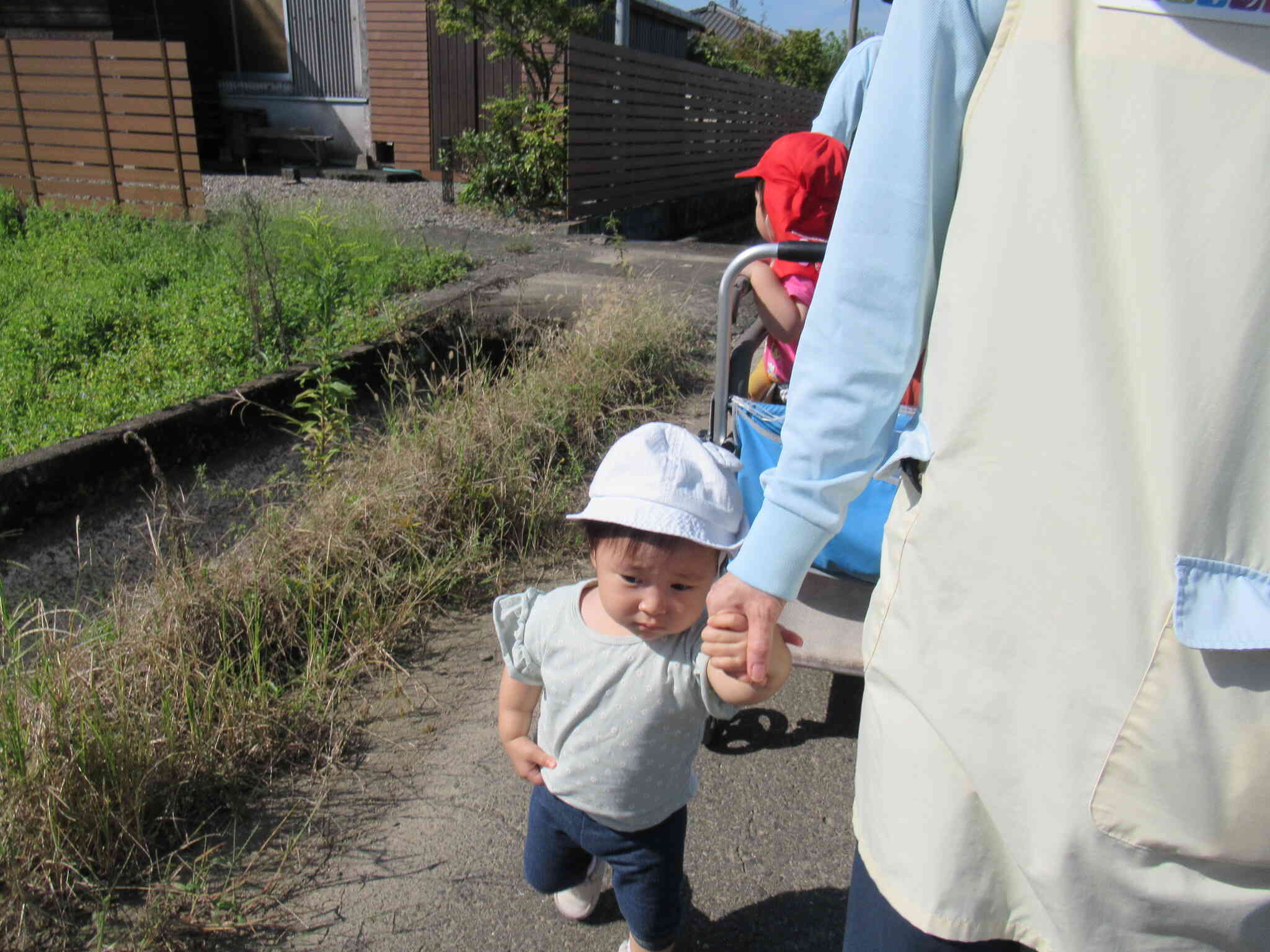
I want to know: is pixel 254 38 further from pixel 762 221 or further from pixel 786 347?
pixel 786 347

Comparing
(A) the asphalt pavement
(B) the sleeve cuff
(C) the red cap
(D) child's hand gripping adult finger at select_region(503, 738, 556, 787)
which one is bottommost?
(A) the asphalt pavement

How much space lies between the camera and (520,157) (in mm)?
12500

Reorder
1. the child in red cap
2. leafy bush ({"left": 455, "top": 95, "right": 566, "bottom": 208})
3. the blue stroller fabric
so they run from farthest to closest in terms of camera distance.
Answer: leafy bush ({"left": 455, "top": 95, "right": 566, "bottom": 208}) → the child in red cap → the blue stroller fabric

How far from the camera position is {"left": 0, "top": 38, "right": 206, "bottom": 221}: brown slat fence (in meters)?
10.1

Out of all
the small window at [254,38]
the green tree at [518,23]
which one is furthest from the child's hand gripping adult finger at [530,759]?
the small window at [254,38]

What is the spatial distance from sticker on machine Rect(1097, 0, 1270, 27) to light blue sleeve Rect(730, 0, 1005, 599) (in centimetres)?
19

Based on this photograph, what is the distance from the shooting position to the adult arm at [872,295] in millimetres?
1093

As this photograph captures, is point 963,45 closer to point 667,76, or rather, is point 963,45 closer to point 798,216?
point 798,216

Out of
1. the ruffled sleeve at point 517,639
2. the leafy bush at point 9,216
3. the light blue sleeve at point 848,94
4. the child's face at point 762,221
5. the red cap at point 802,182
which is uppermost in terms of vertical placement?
the light blue sleeve at point 848,94

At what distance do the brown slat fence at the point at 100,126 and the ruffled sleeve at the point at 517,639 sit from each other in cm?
954

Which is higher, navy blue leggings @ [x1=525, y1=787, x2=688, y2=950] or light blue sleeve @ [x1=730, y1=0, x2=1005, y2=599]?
light blue sleeve @ [x1=730, y1=0, x2=1005, y2=599]

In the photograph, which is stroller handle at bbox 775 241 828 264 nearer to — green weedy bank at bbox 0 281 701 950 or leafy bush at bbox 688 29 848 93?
green weedy bank at bbox 0 281 701 950

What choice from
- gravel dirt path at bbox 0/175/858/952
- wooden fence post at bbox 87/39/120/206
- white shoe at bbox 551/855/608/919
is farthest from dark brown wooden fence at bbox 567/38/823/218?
white shoe at bbox 551/855/608/919

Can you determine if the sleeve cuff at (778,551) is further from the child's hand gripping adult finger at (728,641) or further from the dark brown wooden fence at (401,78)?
the dark brown wooden fence at (401,78)
